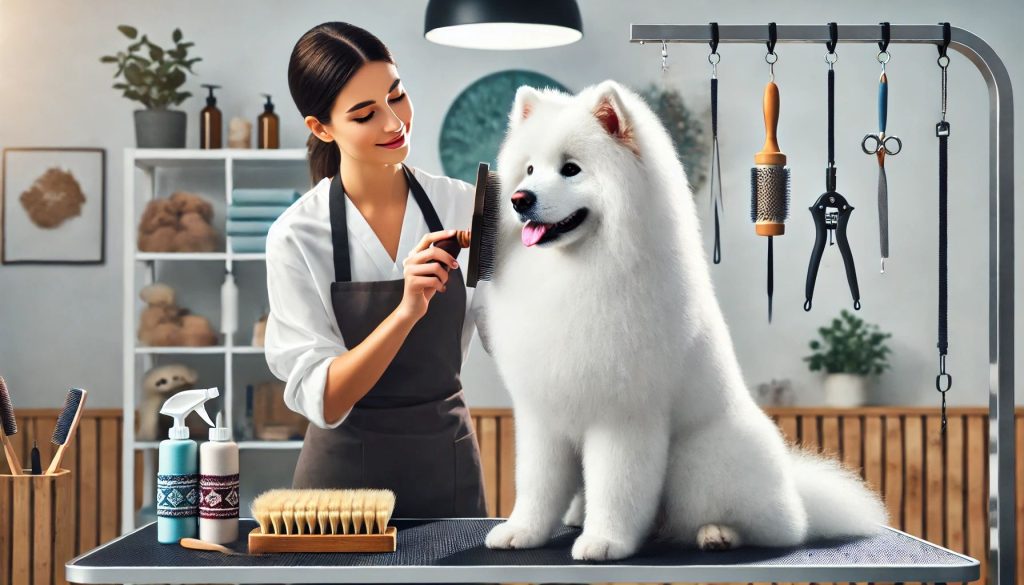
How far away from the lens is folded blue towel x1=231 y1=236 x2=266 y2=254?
154 inches

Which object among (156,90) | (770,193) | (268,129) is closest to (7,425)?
(770,193)

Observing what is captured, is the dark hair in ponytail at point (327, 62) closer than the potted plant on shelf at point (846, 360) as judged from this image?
Yes

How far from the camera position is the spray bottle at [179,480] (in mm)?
1448

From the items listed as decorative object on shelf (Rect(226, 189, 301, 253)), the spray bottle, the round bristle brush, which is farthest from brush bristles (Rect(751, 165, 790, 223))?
decorative object on shelf (Rect(226, 189, 301, 253))

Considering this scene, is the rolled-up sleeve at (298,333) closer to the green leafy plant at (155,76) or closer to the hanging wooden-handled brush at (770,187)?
the hanging wooden-handled brush at (770,187)

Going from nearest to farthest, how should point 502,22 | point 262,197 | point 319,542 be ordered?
point 319,542, point 502,22, point 262,197

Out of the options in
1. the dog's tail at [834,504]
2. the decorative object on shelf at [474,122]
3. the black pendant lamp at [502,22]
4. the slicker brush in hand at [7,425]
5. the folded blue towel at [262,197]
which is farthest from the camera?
the decorative object on shelf at [474,122]

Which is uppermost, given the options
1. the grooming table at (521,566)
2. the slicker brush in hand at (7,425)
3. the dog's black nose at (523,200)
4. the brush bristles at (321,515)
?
the dog's black nose at (523,200)

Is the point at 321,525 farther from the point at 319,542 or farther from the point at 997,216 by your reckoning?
the point at 997,216

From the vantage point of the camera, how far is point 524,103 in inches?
57.8

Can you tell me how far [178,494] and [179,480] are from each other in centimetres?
3

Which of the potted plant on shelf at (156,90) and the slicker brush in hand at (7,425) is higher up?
the potted plant on shelf at (156,90)

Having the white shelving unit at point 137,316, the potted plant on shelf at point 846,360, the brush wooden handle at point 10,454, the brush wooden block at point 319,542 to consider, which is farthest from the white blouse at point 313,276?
the potted plant on shelf at point 846,360

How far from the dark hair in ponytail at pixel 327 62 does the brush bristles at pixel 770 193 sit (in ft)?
2.31
